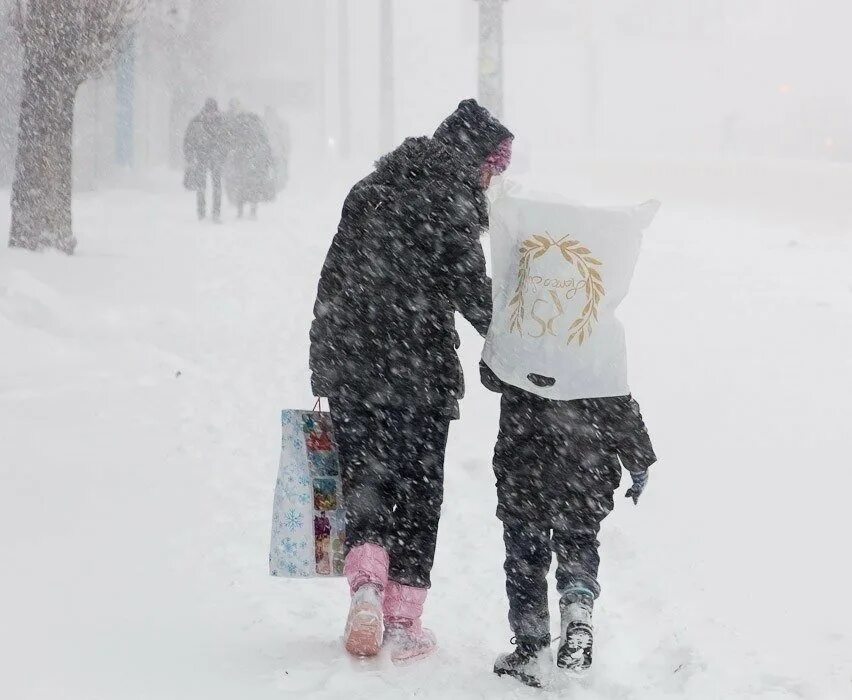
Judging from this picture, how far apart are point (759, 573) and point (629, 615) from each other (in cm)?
69

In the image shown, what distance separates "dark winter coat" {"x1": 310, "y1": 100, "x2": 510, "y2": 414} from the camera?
142 inches

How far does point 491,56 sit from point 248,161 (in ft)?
13.1

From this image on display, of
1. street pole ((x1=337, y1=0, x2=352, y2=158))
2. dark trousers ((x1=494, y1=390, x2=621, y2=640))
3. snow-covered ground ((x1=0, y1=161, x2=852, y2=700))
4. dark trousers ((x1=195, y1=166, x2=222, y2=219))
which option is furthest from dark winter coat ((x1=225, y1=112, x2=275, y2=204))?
street pole ((x1=337, y1=0, x2=352, y2=158))

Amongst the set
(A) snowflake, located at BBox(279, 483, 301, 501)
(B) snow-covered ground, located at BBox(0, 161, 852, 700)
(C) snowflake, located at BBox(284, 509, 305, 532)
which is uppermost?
(A) snowflake, located at BBox(279, 483, 301, 501)

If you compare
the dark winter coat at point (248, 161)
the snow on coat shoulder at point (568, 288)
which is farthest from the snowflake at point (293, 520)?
the dark winter coat at point (248, 161)

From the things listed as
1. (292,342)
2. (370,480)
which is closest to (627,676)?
(370,480)

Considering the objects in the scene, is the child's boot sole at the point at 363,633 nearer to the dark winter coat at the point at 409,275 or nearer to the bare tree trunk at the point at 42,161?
the dark winter coat at the point at 409,275

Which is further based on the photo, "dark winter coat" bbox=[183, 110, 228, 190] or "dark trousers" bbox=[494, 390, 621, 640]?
"dark winter coat" bbox=[183, 110, 228, 190]

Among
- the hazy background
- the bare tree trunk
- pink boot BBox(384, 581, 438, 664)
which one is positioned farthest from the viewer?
the hazy background

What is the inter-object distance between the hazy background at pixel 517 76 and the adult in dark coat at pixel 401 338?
57.8ft

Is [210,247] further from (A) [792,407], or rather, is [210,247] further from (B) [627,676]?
(B) [627,676]

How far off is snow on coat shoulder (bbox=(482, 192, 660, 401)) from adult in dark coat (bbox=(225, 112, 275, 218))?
1402 cm

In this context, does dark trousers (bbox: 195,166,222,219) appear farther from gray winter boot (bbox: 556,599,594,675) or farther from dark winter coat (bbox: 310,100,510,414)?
gray winter boot (bbox: 556,599,594,675)

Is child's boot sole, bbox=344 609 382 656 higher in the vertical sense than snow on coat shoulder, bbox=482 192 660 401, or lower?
lower
